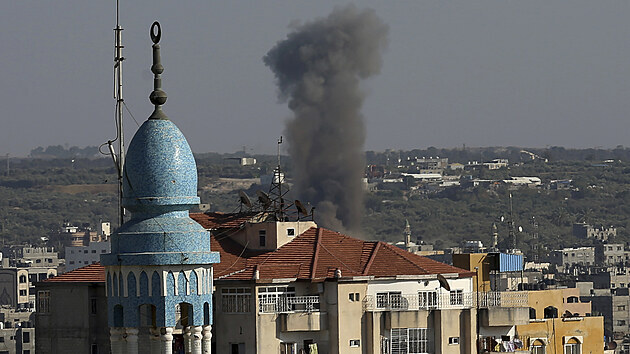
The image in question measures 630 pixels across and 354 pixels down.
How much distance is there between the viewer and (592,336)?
218 ft

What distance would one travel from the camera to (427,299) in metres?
52.0

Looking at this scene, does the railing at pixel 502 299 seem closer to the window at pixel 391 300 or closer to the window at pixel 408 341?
the window at pixel 408 341

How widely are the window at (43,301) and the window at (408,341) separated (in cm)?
894

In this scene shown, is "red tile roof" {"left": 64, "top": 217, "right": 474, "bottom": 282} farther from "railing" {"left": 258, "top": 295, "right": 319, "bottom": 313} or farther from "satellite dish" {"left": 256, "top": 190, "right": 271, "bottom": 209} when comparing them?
"satellite dish" {"left": 256, "top": 190, "right": 271, "bottom": 209}

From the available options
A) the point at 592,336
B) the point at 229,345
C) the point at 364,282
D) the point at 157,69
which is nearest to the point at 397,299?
the point at 364,282

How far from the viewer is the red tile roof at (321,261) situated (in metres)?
50.7

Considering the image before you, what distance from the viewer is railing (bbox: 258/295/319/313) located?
49.7 meters

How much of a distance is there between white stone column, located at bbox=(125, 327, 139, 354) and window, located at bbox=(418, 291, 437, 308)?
2363 centimetres

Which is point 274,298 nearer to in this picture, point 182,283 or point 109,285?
point 109,285

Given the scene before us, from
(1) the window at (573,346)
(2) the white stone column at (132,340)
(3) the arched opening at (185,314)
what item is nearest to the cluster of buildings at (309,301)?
(1) the window at (573,346)

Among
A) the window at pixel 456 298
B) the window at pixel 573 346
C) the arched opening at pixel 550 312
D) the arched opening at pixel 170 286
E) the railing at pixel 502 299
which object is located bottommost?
the window at pixel 573 346

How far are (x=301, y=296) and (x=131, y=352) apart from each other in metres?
21.7

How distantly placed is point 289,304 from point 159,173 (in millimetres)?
21579

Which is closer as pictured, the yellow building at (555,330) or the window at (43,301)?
the window at (43,301)
